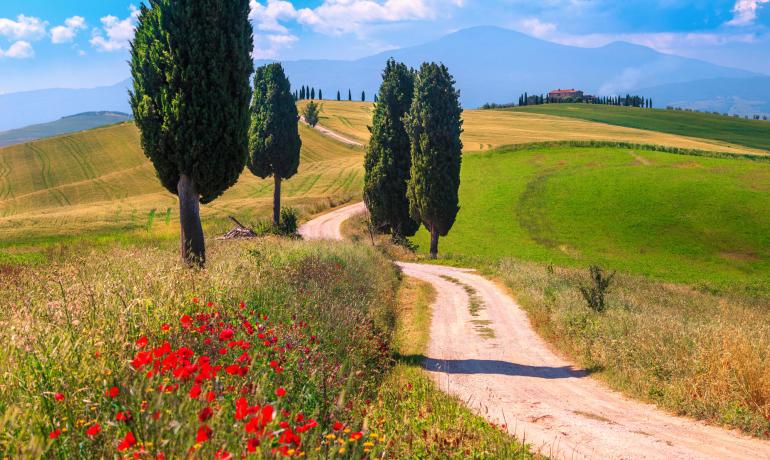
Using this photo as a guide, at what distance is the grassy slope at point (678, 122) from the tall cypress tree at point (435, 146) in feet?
340

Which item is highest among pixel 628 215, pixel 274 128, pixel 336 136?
pixel 336 136

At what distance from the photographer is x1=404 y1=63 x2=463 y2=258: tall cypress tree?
4259cm

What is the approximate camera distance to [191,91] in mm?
17547

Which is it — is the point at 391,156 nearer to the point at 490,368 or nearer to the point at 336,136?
the point at 490,368

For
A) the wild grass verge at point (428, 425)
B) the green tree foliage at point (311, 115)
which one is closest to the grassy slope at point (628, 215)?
the wild grass verge at point (428, 425)

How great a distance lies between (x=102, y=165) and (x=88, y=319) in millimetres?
92603

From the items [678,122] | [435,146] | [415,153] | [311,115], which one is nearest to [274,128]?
[415,153]

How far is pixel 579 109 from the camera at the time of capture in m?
178

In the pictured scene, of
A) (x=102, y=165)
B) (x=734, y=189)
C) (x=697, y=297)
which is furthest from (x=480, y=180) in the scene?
(x=102, y=165)

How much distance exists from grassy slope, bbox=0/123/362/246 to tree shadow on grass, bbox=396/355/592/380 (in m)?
31.7

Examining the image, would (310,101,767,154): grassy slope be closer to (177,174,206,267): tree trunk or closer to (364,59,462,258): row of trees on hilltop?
(364,59,462,258): row of trees on hilltop

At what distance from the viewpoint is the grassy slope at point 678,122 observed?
130 metres

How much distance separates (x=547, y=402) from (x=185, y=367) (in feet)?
29.3

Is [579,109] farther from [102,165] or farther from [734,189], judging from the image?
[102,165]
